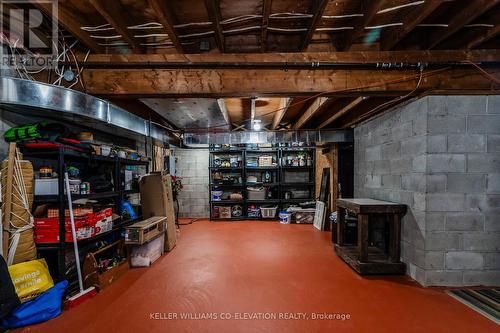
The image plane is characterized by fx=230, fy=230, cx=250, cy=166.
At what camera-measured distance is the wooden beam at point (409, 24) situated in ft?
5.28

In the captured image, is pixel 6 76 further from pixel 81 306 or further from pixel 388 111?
pixel 388 111

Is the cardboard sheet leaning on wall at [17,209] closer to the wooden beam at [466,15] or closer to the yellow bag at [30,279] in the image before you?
the yellow bag at [30,279]

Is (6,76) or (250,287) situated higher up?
(6,76)

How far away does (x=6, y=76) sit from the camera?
6.33ft

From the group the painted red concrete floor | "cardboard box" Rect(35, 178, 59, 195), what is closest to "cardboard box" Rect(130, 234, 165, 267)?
the painted red concrete floor

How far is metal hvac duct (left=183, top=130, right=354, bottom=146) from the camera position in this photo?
4.70 m

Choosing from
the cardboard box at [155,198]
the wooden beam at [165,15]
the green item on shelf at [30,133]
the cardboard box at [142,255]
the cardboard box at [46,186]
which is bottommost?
the cardboard box at [142,255]

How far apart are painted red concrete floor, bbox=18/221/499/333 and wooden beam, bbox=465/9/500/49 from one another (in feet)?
7.75

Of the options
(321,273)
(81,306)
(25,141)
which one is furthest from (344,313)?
(25,141)

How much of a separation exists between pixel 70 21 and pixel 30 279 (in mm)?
2199

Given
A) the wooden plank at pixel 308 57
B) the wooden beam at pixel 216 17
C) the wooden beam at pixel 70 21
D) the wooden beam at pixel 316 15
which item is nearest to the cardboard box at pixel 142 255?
the wooden plank at pixel 308 57

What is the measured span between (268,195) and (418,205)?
153 inches

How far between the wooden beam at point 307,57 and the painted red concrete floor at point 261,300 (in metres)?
2.28

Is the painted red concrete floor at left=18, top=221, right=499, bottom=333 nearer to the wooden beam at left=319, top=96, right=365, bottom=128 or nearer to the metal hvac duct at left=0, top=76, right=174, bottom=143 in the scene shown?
the metal hvac duct at left=0, top=76, right=174, bottom=143
